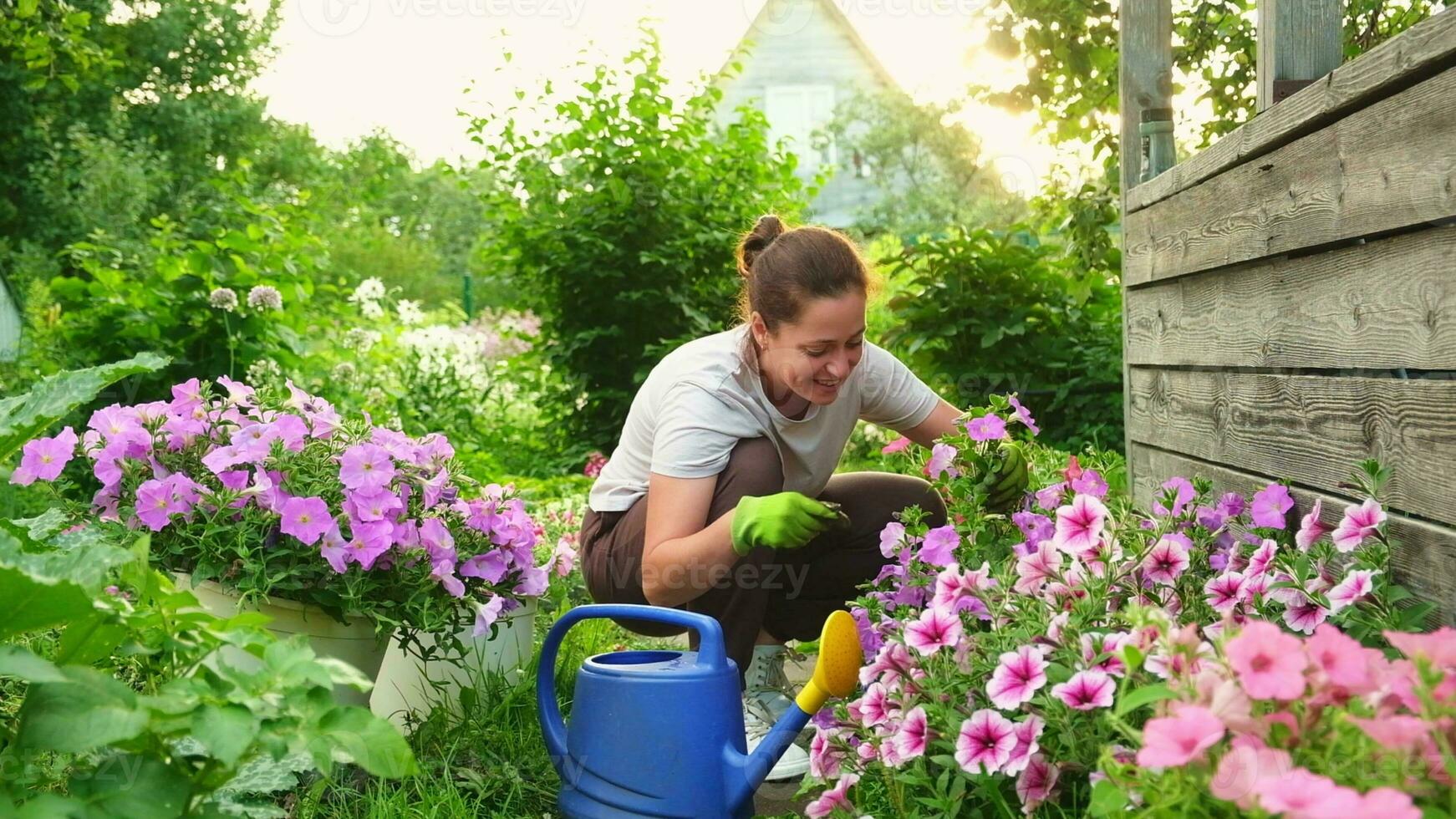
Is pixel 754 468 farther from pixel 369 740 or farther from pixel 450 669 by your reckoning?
pixel 369 740

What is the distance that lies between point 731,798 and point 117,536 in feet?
3.28

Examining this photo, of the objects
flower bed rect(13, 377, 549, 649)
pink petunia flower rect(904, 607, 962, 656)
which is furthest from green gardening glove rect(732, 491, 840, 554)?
pink petunia flower rect(904, 607, 962, 656)

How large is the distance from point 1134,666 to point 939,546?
2.43 feet

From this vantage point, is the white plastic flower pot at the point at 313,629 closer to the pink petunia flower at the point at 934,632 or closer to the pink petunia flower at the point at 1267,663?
the pink petunia flower at the point at 934,632

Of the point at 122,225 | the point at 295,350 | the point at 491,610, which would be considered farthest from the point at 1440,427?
the point at 122,225

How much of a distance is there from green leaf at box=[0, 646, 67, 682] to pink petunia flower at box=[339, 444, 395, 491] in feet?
2.53

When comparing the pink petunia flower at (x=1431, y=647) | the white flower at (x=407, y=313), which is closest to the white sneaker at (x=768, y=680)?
the pink petunia flower at (x=1431, y=647)

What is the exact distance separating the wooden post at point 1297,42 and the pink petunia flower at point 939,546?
920mm

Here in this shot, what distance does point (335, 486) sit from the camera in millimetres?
1898

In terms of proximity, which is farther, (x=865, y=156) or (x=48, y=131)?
(x=865, y=156)

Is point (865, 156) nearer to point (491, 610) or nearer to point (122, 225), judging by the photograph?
point (122, 225)

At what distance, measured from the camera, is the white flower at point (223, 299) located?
4371 millimetres

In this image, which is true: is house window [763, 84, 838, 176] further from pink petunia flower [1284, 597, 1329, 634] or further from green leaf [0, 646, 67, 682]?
green leaf [0, 646, 67, 682]

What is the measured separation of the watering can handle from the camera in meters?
1.69
